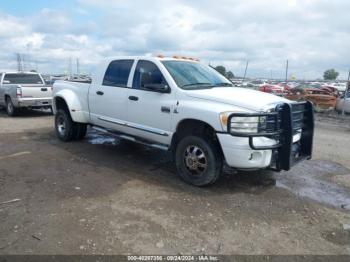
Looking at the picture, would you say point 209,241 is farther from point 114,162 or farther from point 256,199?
point 114,162

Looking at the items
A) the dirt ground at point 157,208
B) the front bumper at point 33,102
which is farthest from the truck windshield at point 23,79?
the dirt ground at point 157,208

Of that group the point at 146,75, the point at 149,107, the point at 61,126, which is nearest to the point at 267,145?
the point at 149,107

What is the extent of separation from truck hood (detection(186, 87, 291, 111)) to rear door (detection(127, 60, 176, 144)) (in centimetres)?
52

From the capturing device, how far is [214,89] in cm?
553

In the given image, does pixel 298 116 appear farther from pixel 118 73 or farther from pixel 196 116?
pixel 118 73

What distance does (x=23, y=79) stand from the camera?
14.3 m

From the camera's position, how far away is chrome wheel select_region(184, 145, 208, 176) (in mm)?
5145

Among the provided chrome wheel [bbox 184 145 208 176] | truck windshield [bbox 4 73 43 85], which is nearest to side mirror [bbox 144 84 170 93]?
chrome wheel [bbox 184 145 208 176]

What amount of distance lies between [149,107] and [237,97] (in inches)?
61.2

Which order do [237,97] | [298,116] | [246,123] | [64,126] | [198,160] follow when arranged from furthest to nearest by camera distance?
[64,126], [298,116], [198,160], [237,97], [246,123]

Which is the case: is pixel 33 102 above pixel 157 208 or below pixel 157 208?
above

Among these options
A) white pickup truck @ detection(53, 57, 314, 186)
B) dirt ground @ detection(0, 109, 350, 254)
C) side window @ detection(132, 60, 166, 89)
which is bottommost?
dirt ground @ detection(0, 109, 350, 254)

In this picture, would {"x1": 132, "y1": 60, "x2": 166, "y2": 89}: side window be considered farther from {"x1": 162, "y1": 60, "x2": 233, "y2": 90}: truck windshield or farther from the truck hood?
the truck hood

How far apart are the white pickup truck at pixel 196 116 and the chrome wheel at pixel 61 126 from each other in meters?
1.29
